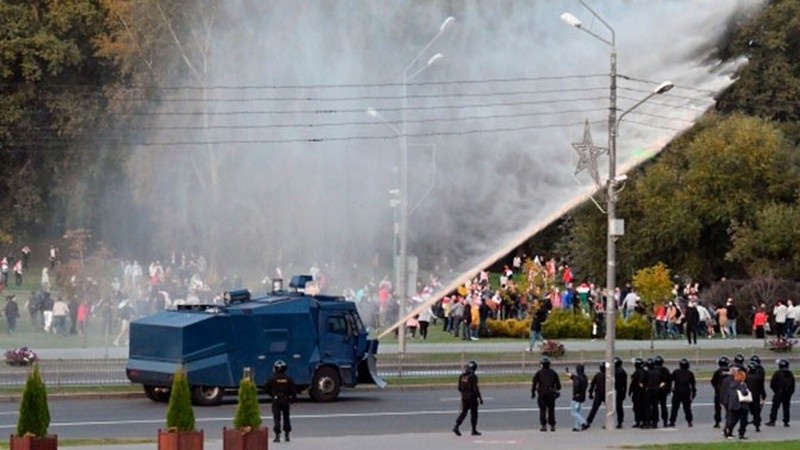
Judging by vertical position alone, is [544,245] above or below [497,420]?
above

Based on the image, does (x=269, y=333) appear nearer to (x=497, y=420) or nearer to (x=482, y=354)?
(x=497, y=420)

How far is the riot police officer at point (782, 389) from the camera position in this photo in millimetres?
37969

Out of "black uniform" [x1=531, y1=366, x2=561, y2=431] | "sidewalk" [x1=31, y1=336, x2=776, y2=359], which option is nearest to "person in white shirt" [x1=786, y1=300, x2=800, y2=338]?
"sidewalk" [x1=31, y1=336, x2=776, y2=359]

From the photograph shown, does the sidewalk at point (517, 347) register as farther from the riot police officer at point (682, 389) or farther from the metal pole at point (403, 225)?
the riot police officer at point (682, 389)

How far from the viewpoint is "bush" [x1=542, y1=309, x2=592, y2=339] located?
196 ft

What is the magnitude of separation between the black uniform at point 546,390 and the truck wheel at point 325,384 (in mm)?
7129

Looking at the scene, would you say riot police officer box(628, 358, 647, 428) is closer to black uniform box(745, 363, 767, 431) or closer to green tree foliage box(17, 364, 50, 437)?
black uniform box(745, 363, 767, 431)

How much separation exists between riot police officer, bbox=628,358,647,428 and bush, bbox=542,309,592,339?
840 inches

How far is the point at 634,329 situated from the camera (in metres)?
60.3

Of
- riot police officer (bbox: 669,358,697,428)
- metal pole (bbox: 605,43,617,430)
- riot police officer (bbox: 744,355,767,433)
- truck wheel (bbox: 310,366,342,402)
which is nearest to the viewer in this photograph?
metal pole (bbox: 605,43,617,430)

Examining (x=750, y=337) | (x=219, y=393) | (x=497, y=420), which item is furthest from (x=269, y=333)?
(x=750, y=337)

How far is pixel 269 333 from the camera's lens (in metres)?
41.6

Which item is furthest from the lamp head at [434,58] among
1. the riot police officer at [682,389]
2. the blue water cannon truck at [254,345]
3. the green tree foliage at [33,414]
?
the green tree foliage at [33,414]

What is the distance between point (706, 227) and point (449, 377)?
27041mm
